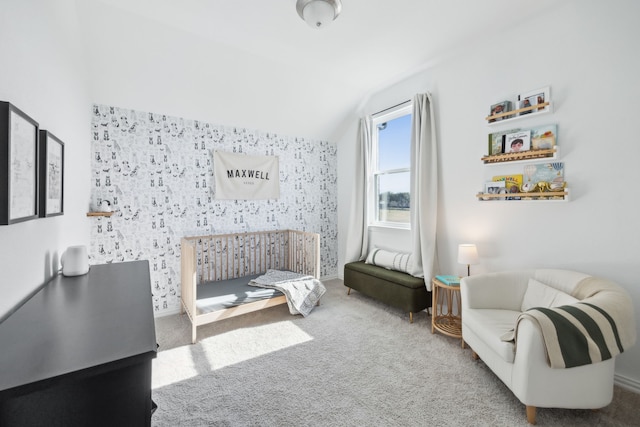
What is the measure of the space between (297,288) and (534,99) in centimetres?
278

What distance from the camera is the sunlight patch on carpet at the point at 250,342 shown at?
2.25 meters

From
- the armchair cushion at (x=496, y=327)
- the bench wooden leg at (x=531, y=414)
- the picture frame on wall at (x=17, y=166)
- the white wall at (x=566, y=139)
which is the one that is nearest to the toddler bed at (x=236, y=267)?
the picture frame on wall at (x=17, y=166)

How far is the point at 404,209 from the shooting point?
3.57m

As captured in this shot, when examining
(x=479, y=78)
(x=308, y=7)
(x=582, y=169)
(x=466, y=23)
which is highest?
(x=466, y=23)

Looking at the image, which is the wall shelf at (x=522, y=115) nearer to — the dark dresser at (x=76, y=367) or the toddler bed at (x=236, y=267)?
the toddler bed at (x=236, y=267)

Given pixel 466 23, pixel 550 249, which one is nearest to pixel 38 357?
pixel 550 249

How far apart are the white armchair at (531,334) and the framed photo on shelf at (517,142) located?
101 cm

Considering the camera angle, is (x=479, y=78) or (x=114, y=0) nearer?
(x=114, y=0)

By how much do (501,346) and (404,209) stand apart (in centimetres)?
205

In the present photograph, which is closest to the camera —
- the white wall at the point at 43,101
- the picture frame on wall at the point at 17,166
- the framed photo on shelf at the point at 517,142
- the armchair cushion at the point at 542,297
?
the picture frame on wall at the point at 17,166

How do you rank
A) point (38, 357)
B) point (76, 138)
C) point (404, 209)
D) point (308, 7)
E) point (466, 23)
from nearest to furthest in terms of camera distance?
point (38, 357), point (308, 7), point (76, 138), point (466, 23), point (404, 209)

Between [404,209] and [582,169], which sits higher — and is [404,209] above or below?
below

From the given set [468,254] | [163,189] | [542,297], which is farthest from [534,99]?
[163,189]

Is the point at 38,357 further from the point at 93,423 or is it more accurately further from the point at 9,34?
the point at 9,34
